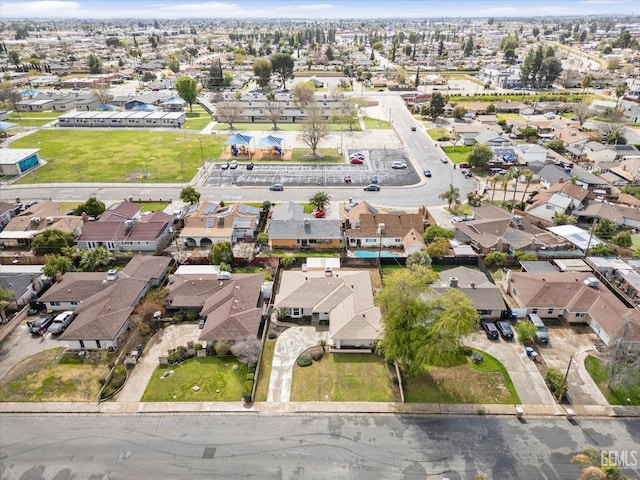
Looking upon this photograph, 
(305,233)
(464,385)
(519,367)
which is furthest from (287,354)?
(305,233)

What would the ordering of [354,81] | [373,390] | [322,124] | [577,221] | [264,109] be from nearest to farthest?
1. [373,390]
2. [577,221]
3. [322,124]
4. [264,109]
5. [354,81]

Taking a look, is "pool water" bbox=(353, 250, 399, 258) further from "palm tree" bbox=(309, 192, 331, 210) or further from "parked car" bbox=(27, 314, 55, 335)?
"parked car" bbox=(27, 314, 55, 335)

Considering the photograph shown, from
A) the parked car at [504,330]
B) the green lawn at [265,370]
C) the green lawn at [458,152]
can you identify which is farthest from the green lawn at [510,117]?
the green lawn at [265,370]

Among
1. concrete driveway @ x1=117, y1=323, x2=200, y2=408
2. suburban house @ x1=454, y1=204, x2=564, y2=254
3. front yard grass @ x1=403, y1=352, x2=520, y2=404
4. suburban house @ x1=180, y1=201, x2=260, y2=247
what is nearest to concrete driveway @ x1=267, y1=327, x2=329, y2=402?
concrete driveway @ x1=117, y1=323, x2=200, y2=408

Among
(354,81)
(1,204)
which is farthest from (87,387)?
(354,81)

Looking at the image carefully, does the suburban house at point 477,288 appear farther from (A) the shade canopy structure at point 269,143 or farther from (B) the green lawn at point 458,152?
(A) the shade canopy structure at point 269,143

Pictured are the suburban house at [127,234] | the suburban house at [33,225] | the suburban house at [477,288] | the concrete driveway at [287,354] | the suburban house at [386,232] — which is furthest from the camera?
the suburban house at [33,225]

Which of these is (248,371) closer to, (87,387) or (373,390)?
(373,390)
